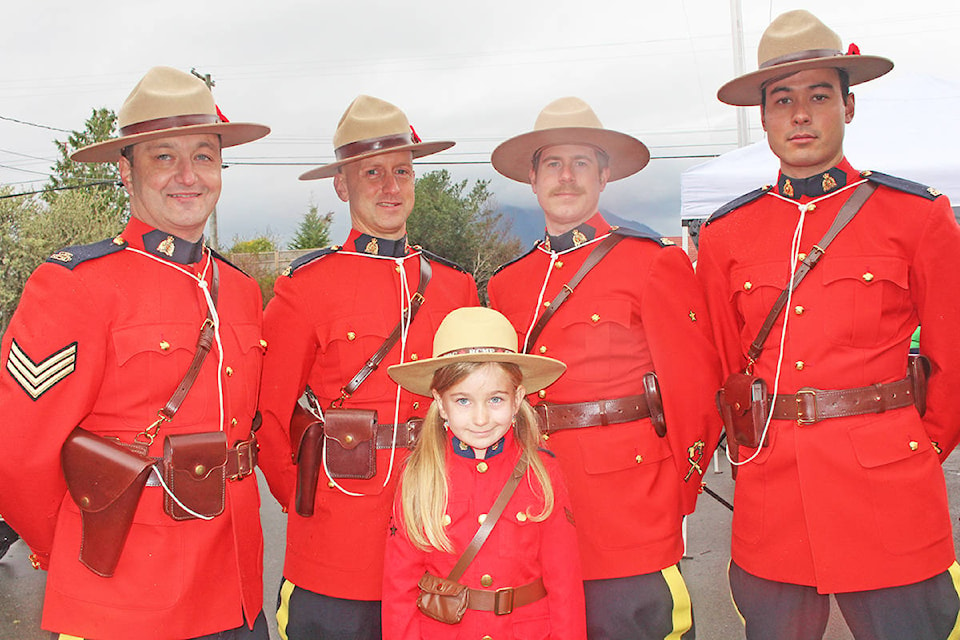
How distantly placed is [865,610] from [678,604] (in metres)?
0.57

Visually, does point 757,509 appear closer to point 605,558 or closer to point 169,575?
point 605,558

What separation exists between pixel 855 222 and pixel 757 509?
95cm

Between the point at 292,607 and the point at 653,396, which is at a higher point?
the point at 653,396

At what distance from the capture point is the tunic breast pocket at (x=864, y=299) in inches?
98.9

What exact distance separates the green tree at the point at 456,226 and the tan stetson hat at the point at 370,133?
29.0 metres

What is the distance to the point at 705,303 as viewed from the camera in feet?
9.73

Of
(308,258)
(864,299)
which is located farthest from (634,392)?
(308,258)

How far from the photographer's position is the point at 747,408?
8.59 ft

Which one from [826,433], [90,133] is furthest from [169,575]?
[90,133]

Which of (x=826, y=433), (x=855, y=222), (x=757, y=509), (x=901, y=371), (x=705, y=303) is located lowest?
(x=757, y=509)

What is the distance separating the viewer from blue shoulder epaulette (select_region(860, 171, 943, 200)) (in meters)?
2.53

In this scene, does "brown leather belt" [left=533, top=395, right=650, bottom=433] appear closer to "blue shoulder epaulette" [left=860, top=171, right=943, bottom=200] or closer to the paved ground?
"blue shoulder epaulette" [left=860, top=171, right=943, bottom=200]

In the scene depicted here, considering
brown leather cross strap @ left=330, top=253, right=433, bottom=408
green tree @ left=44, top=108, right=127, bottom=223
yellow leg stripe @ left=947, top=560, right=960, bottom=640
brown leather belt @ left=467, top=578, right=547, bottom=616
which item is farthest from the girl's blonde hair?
green tree @ left=44, top=108, right=127, bottom=223

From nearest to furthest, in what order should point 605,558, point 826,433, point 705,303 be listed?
1. point 826,433
2. point 605,558
3. point 705,303
